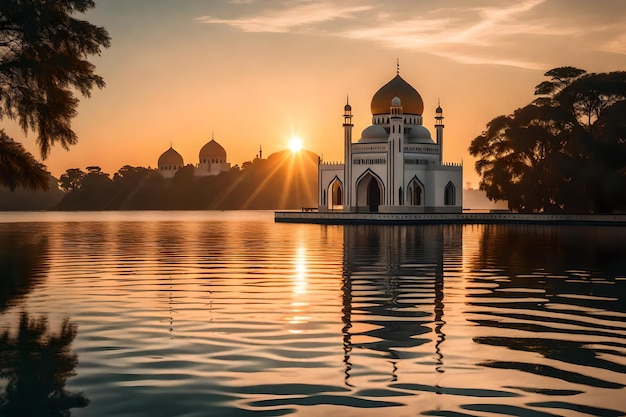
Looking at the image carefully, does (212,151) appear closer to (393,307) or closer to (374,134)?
(374,134)

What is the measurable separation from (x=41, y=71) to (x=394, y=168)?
54299mm

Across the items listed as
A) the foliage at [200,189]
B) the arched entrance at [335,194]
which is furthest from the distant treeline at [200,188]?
the arched entrance at [335,194]

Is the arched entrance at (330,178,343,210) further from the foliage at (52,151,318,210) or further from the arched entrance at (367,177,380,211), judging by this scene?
the foliage at (52,151,318,210)

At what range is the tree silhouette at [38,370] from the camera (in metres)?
7.59

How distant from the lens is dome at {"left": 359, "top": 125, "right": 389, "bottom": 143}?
79188mm

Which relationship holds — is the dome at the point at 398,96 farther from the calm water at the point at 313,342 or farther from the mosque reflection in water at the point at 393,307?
the calm water at the point at 313,342

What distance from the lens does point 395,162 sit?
246ft

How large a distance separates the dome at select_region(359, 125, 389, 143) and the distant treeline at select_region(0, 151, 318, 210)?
311 feet

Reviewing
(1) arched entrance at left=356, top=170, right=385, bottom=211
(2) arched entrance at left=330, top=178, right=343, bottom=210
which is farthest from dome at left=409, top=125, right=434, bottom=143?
(2) arched entrance at left=330, top=178, right=343, bottom=210

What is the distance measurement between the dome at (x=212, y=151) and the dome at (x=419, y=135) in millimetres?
96060

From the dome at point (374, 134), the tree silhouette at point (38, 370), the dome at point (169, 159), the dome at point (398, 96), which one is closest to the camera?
the tree silhouette at point (38, 370)

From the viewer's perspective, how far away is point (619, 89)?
63531mm

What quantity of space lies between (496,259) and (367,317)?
48.0 feet

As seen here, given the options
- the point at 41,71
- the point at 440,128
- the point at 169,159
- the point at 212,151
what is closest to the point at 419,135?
the point at 440,128
